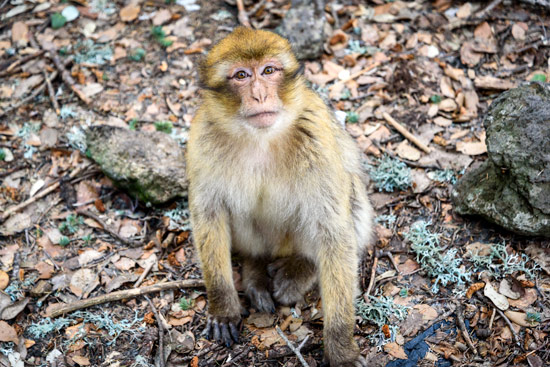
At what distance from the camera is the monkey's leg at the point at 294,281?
532cm

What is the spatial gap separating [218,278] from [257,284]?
0.58 metres

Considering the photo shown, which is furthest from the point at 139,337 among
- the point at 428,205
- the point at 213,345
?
the point at 428,205

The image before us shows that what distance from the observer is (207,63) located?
4.53 meters

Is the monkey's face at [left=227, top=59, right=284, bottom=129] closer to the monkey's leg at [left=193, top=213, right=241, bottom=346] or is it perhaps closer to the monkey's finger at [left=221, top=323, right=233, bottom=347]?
the monkey's leg at [left=193, top=213, right=241, bottom=346]

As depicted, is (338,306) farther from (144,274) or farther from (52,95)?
(52,95)

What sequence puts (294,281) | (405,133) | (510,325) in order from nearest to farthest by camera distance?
1. (510,325)
2. (294,281)
3. (405,133)

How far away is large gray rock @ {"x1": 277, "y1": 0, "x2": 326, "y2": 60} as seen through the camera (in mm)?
7418

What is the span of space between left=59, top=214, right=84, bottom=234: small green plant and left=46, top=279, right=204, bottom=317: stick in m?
0.99

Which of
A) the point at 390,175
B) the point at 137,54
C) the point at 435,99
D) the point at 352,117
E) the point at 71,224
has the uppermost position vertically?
the point at 137,54

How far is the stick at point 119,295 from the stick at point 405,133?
9.88 feet

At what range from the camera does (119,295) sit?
5.36 meters

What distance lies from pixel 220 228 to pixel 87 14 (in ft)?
16.5

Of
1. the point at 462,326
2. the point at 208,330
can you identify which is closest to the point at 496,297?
the point at 462,326

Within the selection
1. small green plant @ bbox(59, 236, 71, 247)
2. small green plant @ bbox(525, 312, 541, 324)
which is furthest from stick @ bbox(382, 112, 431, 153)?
small green plant @ bbox(59, 236, 71, 247)
